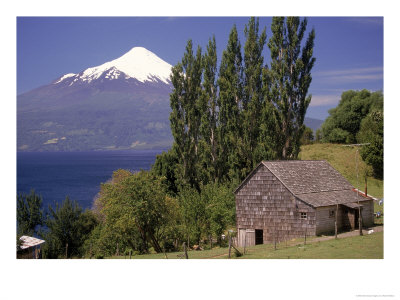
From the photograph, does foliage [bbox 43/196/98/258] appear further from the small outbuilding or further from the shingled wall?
the shingled wall

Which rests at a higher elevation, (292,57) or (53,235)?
(292,57)

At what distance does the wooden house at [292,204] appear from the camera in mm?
14492

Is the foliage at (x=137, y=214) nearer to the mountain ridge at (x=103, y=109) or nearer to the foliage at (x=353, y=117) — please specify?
the mountain ridge at (x=103, y=109)

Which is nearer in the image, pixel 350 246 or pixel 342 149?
pixel 350 246

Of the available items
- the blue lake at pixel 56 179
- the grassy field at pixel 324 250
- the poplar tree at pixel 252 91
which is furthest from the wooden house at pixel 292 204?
the blue lake at pixel 56 179

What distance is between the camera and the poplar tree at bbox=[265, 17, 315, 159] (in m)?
17.4

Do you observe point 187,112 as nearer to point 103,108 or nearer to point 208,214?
point 208,214

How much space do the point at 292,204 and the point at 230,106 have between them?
6.62m

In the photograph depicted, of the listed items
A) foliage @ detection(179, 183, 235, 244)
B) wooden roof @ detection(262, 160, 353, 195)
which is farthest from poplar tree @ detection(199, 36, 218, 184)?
wooden roof @ detection(262, 160, 353, 195)

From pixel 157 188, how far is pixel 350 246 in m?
6.92

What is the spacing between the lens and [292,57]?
17.7 meters
